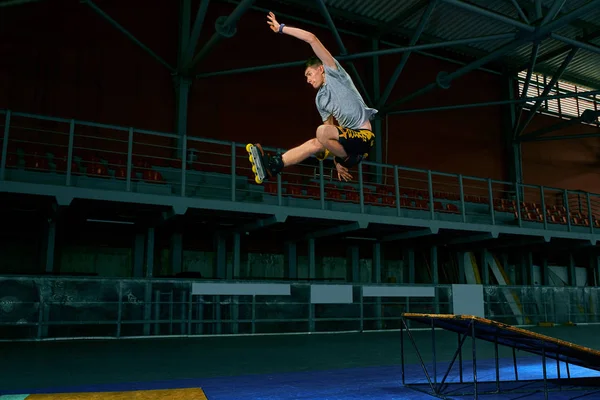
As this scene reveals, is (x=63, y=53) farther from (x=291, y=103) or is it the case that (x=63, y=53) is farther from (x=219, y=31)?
(x=291, y=103)

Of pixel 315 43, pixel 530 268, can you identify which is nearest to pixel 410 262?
pixel 530 268

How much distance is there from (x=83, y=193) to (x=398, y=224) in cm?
850

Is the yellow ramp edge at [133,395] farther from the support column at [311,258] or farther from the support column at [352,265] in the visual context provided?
the support column at [352,265]

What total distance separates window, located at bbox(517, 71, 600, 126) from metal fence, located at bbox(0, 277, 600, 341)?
11.6 metres

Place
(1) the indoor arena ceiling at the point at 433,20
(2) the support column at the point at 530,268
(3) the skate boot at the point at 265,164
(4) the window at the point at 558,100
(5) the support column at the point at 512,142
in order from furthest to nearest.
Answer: (4) the window at the point at 558,100, (5) the support column at the point at 512,142, (2) the support column at the point at 530,268, (1) the indoor arena ceiling at the point at 433,20, (3) the skate boot at the point at 265,164

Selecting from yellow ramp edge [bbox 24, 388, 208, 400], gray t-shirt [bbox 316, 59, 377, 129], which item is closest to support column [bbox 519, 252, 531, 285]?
yellow ramp edge [bbox 24, 388, 208, 400]

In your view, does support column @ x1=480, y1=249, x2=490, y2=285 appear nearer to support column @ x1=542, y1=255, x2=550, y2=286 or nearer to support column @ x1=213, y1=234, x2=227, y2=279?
support column @ x1=542, y1=255, x2=550, y2=286

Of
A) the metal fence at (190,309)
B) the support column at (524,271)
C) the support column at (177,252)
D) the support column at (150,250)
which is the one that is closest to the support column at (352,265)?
the metal fence at (190,309)

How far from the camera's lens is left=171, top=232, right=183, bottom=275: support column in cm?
1545

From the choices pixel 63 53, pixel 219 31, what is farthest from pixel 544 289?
pixel 63 53

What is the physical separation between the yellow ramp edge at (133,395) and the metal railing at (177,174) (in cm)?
693

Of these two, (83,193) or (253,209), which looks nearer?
(83,193)

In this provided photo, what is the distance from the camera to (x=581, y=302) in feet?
53.4

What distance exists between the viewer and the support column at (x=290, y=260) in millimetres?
17531
